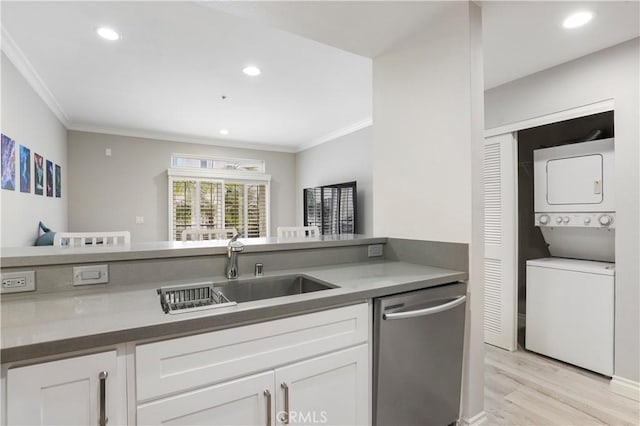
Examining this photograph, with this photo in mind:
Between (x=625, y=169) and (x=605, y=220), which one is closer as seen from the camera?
(x=625, y=169)

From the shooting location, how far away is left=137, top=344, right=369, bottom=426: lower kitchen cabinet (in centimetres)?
102

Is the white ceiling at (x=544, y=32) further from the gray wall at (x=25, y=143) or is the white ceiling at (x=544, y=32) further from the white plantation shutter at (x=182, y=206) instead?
the white plantation shutter at (x=182, y=206)

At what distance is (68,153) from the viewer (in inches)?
202

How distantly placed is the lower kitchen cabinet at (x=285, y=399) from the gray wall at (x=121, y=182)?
5.41 m

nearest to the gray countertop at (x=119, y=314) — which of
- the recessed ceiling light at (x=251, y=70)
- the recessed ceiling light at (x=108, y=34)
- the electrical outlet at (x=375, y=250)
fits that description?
the electrical outlet at (x=375, y=250)

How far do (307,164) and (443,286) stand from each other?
17.7ft

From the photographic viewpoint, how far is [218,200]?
6.37 metres

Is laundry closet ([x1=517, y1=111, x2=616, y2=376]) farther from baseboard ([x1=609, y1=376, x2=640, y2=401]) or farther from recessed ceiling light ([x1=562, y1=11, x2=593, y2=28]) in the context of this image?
recessed ceiling light ([x1=562, y1=11, x2=593, y2=28])

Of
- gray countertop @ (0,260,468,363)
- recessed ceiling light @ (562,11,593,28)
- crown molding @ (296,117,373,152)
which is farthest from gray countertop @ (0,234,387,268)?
crown molding @ (296,117,373,152)

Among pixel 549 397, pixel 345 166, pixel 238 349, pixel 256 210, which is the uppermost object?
pixel 345 166

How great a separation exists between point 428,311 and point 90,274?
5.06 feet

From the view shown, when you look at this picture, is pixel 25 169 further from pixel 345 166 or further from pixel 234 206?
pixel 345 166

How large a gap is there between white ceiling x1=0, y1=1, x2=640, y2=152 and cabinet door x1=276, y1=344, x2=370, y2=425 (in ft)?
5.91

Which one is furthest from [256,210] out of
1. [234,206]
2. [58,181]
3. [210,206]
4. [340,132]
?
[58,181]
